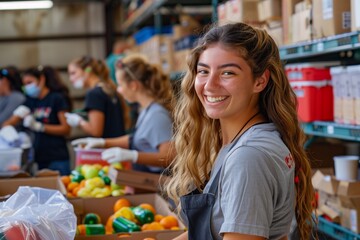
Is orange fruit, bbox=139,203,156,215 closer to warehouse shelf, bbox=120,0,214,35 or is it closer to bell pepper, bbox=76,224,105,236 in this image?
bell pepper, bbox=76,224,105,236

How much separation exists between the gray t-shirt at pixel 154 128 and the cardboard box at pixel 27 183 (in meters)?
0.75

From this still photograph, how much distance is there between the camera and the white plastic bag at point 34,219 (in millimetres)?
2223

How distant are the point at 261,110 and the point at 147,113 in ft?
7.33

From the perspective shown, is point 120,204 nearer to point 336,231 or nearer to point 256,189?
point 336,231

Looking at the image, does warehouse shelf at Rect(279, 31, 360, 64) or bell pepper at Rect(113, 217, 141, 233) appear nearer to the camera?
bell pepper at Rect(113, 217, 141, 233)

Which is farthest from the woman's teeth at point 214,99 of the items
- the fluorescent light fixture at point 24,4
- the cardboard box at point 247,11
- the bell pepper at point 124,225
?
the fluorescent light fixture at point 24,4

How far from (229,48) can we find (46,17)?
35.6ft

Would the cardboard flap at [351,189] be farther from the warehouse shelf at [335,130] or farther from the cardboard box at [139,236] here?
the cardboard box at [139,236]

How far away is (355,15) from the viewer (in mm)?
3111

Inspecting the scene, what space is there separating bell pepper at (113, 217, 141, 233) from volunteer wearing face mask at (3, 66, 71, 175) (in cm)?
351

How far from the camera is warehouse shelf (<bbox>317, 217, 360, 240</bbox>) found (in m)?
3.39

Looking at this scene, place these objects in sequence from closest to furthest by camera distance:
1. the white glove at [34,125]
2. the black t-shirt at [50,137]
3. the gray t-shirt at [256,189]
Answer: the gray t-shirt at [256,189] → the white glove at [34,125] → the black t-shirt at [50,137]

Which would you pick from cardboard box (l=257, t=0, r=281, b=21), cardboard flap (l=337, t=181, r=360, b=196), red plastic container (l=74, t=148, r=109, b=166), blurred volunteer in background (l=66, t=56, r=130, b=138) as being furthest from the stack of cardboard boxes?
blurred volunteer in background (l=66, t=56, r=130, b=138)

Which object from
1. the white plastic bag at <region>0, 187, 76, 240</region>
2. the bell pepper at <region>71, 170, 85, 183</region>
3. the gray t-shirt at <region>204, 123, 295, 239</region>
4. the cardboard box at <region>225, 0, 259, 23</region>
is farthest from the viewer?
the cardboard box at <region>225, 0, 259, 23</region>
